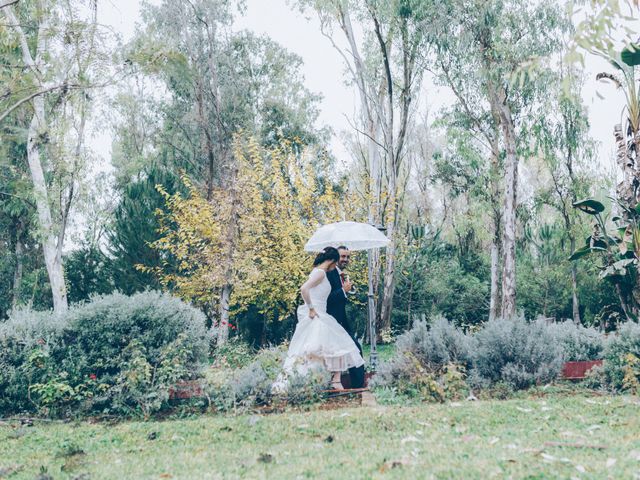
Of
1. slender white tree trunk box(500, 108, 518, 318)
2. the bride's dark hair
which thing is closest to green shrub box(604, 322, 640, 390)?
the bride's dark hair

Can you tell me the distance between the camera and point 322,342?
23.1 feet

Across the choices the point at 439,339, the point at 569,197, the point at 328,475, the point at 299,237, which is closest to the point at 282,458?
the point at 328,475

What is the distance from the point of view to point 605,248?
9875mm

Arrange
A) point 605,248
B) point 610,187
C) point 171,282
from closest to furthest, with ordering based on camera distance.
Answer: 1. point 605,248
2. point 171,282
3. point 610,187

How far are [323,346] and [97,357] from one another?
8.81 ft

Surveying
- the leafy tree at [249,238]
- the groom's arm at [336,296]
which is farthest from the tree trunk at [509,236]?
A: the groom's arm at [336,296]

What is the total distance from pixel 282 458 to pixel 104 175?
26.4m

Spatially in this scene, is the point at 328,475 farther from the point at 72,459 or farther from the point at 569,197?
Result: the point at 569,197

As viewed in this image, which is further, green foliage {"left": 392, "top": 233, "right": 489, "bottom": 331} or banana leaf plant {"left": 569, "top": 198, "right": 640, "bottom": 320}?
green foliage {"left": 392, "top": 233, "right": 489, "bottom": 331}

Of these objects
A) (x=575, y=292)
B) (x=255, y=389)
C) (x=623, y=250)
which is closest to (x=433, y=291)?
(x=575, y=292)

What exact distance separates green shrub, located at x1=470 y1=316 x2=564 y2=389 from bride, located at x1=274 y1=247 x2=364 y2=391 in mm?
1516

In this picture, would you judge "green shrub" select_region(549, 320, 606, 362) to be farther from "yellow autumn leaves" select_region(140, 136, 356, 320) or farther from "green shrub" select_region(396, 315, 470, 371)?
"yellow autumn leaves" select_region(140, 136, 356, 320)

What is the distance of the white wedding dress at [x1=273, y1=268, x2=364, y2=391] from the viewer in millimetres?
7016

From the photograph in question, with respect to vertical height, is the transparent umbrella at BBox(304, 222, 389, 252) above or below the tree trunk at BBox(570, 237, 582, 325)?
above
